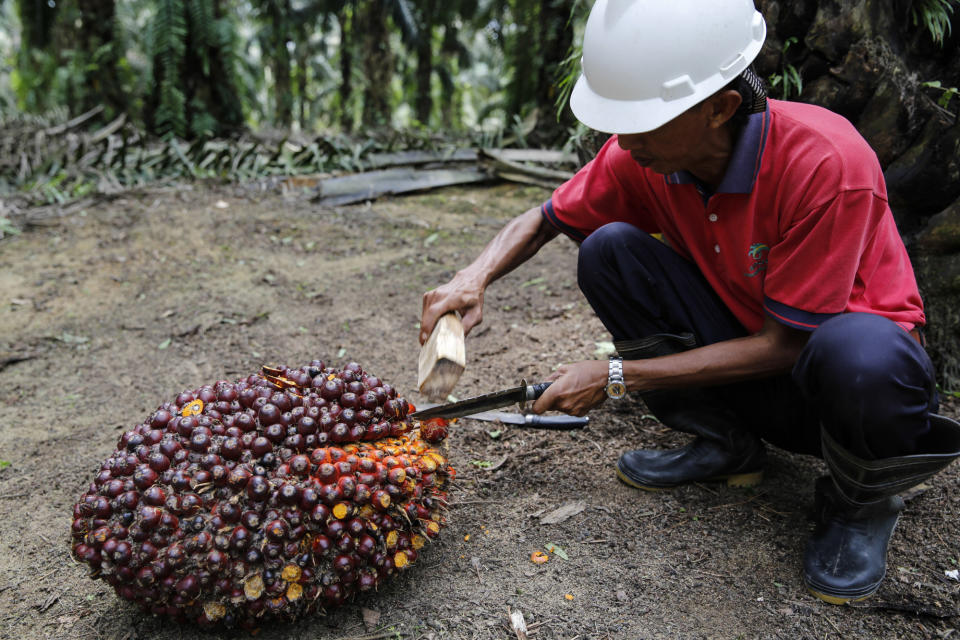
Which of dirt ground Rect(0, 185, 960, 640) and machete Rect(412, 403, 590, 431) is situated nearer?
dirt ground Rect(0, 185, 960, 640)

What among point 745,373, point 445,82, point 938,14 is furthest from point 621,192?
point 445,82

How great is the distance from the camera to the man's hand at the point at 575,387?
6.71 feet

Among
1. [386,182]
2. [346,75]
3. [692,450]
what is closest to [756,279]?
[692,450]

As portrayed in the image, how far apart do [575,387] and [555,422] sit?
55cm

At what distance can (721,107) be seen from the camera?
189 cm

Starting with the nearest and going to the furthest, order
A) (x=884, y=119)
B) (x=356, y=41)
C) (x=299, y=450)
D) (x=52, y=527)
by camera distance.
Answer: (x=299, y=450)
(x=52, y=527)
(x=884, y=119)
(x=356, y=41)

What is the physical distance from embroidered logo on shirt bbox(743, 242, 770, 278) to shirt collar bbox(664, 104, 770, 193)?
0.17 m

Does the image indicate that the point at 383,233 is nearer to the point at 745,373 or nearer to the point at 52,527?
the point at 52,527

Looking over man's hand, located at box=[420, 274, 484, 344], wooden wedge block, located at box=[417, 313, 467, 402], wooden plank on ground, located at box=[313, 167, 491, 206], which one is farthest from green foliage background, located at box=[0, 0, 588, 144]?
wooden wedge block, located at box=[417, 313, 467, 402]

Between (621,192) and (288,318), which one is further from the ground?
(621,192)

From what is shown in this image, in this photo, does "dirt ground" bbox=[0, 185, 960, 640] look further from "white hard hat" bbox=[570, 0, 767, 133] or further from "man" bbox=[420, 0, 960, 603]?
"white hard hat" bbox=[570, 0, 767, 133]

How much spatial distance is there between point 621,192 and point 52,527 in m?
2.26

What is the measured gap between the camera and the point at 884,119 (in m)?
2.70

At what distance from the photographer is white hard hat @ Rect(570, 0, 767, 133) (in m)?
1.78
